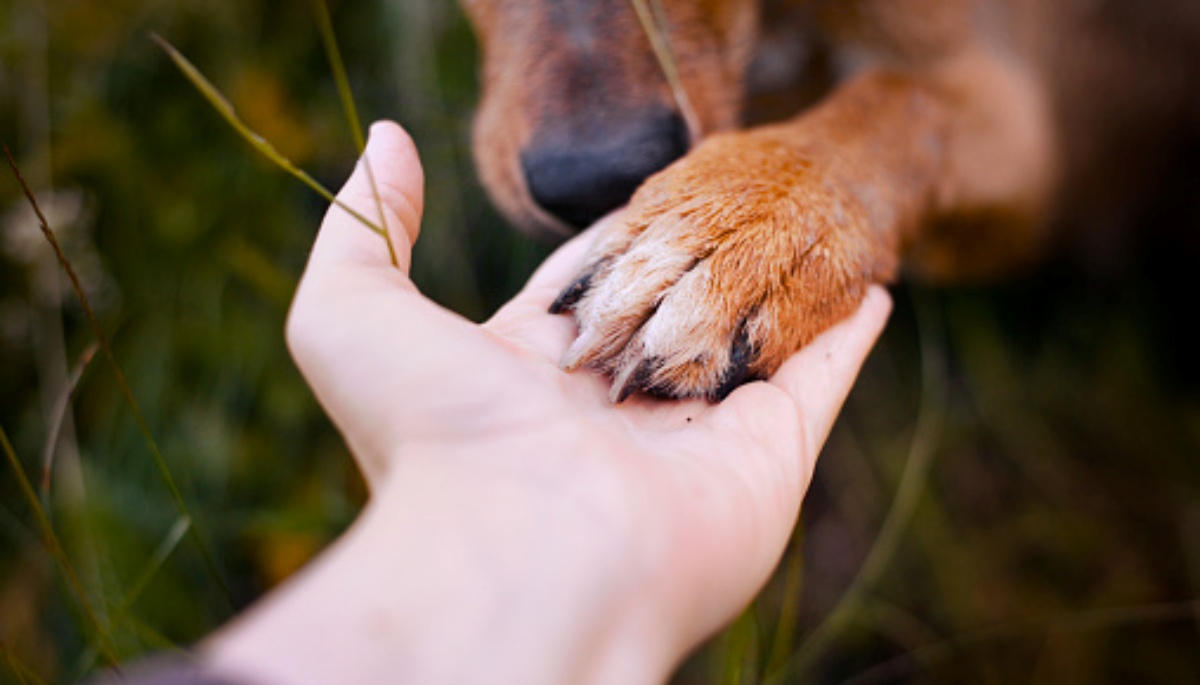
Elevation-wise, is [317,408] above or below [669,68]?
below

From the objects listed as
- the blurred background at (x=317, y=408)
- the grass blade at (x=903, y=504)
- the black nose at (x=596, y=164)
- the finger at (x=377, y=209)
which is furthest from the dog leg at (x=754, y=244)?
the blurred background at (x=317, y=408)

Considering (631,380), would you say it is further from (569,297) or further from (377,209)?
(377,209)

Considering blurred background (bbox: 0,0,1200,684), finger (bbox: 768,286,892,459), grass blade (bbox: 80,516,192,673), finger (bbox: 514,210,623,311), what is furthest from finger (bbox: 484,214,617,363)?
blurred background (bbox: 0,0,1200,684)

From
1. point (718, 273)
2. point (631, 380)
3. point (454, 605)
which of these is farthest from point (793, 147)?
point (454, 605)

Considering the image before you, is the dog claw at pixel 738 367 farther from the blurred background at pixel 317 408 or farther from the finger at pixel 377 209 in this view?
the blurred background at pixel 317 408

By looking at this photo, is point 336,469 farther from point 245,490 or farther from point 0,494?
point 0,494

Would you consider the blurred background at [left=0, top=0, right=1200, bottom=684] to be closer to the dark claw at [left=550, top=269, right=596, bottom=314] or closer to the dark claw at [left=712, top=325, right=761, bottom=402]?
the dark claw at [left=712, top=325, right=761, bottom=402]

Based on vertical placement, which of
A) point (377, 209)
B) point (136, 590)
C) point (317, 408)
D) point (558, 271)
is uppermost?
point (377, 209)
